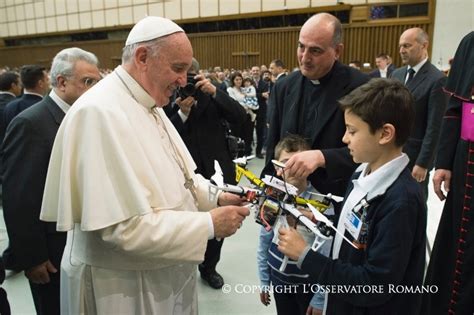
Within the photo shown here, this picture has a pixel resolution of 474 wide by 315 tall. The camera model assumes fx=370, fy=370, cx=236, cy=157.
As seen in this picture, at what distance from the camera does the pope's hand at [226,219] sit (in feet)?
4.45

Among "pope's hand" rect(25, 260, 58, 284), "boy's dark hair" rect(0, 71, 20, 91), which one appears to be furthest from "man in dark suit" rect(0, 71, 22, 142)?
"pope's hand" rect(25, 260, 58, 284)

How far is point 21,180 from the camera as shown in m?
1.86

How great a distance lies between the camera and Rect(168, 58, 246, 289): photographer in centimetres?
276

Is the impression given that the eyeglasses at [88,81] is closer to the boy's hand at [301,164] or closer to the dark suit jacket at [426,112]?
the boy's hand at [301,164]

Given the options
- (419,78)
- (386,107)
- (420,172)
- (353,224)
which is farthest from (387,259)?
(419,78)

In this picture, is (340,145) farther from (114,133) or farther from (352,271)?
(114,133)

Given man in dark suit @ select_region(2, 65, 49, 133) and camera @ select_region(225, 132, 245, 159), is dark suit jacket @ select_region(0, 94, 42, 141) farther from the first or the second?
camera @ select_region(225, 132, 245, 159)

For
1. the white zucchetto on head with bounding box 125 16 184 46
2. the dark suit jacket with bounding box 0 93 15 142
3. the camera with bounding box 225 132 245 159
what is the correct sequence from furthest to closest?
the dark suit jacket with bounding box 0 93 15 142 < the camera with bounding box 225 132 245 159 < the white zucchetto on head with bounding box 125 16 184 46

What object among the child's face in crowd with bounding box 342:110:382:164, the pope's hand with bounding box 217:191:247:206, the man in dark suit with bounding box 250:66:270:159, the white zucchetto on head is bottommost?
the man in dark suit with bounding box 250:66:270:159

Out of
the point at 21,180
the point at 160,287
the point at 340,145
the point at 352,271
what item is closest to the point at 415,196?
the point at 352,271

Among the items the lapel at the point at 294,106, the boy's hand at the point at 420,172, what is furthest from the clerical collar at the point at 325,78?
the boy's hand at the point at 420,172

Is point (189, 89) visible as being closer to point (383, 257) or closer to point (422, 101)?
point (383, 257)

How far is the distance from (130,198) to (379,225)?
844 mm

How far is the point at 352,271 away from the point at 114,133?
94 cm
